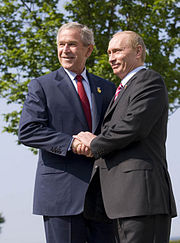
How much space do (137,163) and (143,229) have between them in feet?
1.66

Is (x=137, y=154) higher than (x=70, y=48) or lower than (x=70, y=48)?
lower

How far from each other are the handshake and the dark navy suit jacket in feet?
0.23

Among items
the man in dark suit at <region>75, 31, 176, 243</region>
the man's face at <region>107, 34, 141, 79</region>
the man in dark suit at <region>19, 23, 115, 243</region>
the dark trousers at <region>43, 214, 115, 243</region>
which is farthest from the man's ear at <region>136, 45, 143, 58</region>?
the dark trousers at <region>43, 214, 115, 243</region>

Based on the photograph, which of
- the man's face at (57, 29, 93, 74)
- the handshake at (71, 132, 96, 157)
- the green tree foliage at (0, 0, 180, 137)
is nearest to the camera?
the handshake at (71, 132, 96, 157)

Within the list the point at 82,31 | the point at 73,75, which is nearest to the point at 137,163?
the point at 73,75

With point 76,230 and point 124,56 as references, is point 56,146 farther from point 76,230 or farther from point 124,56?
point 124,56

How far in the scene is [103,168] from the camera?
11.6 feet

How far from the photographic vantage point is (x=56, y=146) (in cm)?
382

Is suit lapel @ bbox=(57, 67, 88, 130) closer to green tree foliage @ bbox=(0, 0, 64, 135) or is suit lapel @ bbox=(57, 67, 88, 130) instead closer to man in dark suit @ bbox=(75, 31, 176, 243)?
man in dark suit @ bbox=(75, 31, 176, 243)

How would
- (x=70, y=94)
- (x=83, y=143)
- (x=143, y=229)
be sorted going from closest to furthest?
(x=143, y=229) → (x=83, y=143) → (x=70, y=94)

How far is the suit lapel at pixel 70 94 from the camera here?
4047mm

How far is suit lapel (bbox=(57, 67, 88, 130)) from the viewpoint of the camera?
4.05 metres

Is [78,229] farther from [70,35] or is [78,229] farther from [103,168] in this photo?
[70,35]

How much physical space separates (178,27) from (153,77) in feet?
32.6
